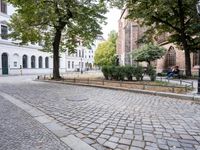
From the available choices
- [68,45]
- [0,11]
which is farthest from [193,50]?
[0,11]

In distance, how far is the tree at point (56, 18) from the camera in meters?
17.8

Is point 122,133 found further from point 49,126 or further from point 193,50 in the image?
point 193,50

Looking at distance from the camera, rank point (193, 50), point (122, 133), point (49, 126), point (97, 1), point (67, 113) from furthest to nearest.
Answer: point (193, 50) → point (97, 1) → point (67, 113) → point (49, 126) → point (122, 133)

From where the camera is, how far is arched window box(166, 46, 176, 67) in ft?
113

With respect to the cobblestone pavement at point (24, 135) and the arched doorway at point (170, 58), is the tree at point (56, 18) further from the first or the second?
the arched doorway at point (170, 58)

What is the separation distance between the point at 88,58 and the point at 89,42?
239 feet

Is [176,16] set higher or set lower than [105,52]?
lower

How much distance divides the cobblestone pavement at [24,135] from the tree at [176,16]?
60.1 feet

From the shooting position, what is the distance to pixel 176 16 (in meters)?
24.0

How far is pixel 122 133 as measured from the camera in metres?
5.44

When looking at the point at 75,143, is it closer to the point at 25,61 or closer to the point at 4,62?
the point at 4,62

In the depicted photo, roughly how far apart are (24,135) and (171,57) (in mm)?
32634

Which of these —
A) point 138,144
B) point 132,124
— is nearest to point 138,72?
point 132,124

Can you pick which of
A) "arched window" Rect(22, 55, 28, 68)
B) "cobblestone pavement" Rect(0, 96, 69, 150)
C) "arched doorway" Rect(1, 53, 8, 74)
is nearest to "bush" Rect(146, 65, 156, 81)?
"cobblestone pavement" Rect(0, 96, 69, 150)
